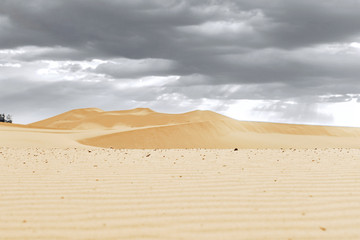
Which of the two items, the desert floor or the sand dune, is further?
the sand dune

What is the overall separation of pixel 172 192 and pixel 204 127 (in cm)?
2750

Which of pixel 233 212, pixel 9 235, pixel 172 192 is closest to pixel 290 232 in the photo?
pixel 233 212

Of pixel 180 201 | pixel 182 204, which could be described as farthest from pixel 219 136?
pixel 182 204

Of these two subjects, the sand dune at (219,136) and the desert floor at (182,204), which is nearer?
the desert floor at (182,204)

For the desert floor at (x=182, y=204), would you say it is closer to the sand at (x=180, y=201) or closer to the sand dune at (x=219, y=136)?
the sand at (x=180, y=201)

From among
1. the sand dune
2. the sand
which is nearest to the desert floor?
the sand

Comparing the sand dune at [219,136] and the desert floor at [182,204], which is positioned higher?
the sand dune at [219,136]

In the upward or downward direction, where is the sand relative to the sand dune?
downward

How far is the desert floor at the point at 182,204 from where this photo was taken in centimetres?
443

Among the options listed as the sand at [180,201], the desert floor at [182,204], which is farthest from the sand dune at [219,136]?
the desert floor at [182,204]

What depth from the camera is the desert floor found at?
443 centimetres

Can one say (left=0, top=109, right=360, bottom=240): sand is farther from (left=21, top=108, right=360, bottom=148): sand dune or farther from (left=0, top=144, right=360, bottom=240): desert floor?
(left=21, top=108, right=360, bottom=148): sand dune

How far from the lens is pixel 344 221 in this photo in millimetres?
4793

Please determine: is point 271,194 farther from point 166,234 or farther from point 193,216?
point 166,234
